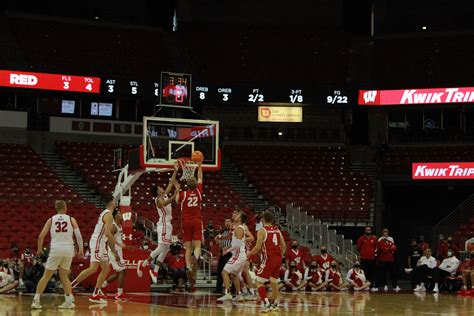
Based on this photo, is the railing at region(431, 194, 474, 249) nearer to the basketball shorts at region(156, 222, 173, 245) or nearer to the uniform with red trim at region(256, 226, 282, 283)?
the basketball shorts at region(156, 222, 173, 245)

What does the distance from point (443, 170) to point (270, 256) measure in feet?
69.4

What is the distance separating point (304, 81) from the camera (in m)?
40.9

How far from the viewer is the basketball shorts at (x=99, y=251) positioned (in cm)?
1772

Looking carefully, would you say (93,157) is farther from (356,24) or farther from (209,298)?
(209,298)

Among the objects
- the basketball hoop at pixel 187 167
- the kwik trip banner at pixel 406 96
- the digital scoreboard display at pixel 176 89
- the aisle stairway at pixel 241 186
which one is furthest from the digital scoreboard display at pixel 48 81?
the basketball hoop at pixel 187 167

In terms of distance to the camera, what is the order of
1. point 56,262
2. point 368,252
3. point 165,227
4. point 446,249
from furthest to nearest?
point 446,249
point 368,252
point 165,227
point 56,262

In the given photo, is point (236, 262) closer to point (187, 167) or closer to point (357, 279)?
point (187, 167)

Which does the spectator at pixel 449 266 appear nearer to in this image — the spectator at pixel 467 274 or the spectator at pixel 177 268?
the spectator at pixel 467 274

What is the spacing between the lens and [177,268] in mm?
24516

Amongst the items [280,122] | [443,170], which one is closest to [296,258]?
[443,170]

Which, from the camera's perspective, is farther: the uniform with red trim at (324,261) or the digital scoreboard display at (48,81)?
the digital scoreboard display at (48,81)

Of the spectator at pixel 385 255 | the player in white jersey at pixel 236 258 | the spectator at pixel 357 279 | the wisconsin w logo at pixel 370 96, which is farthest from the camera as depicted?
the wisconsin w logo at pixel 370 96

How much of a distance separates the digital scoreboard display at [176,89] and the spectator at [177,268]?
4271 mm

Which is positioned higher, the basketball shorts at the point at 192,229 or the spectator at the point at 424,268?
the basketball shorts at the point at 192,229
